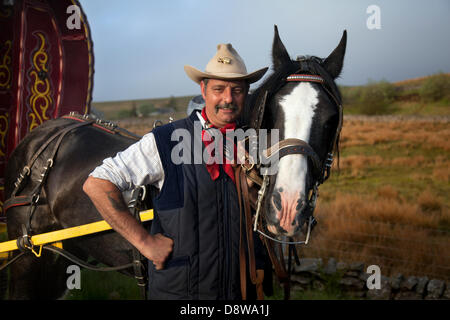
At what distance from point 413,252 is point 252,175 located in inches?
180

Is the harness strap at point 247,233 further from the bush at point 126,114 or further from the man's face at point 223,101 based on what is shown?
the bush at point 126,114

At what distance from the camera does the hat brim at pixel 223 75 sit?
1705mm

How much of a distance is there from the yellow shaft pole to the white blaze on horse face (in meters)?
1.11

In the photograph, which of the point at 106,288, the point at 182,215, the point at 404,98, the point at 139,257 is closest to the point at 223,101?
the point at 182,215

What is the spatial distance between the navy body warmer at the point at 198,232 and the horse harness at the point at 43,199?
677 mm

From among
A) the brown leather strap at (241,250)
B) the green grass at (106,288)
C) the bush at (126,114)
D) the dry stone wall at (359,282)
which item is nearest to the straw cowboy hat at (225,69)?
the brown leather strap at (241,250)

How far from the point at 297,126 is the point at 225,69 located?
0.56 meters

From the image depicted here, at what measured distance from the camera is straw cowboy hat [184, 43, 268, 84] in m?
1.73

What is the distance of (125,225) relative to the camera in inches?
63.6

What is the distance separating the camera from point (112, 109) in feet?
157

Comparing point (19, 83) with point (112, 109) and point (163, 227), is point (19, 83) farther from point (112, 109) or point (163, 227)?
point (112, 109)

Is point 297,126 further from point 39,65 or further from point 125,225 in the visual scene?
point 39,65
